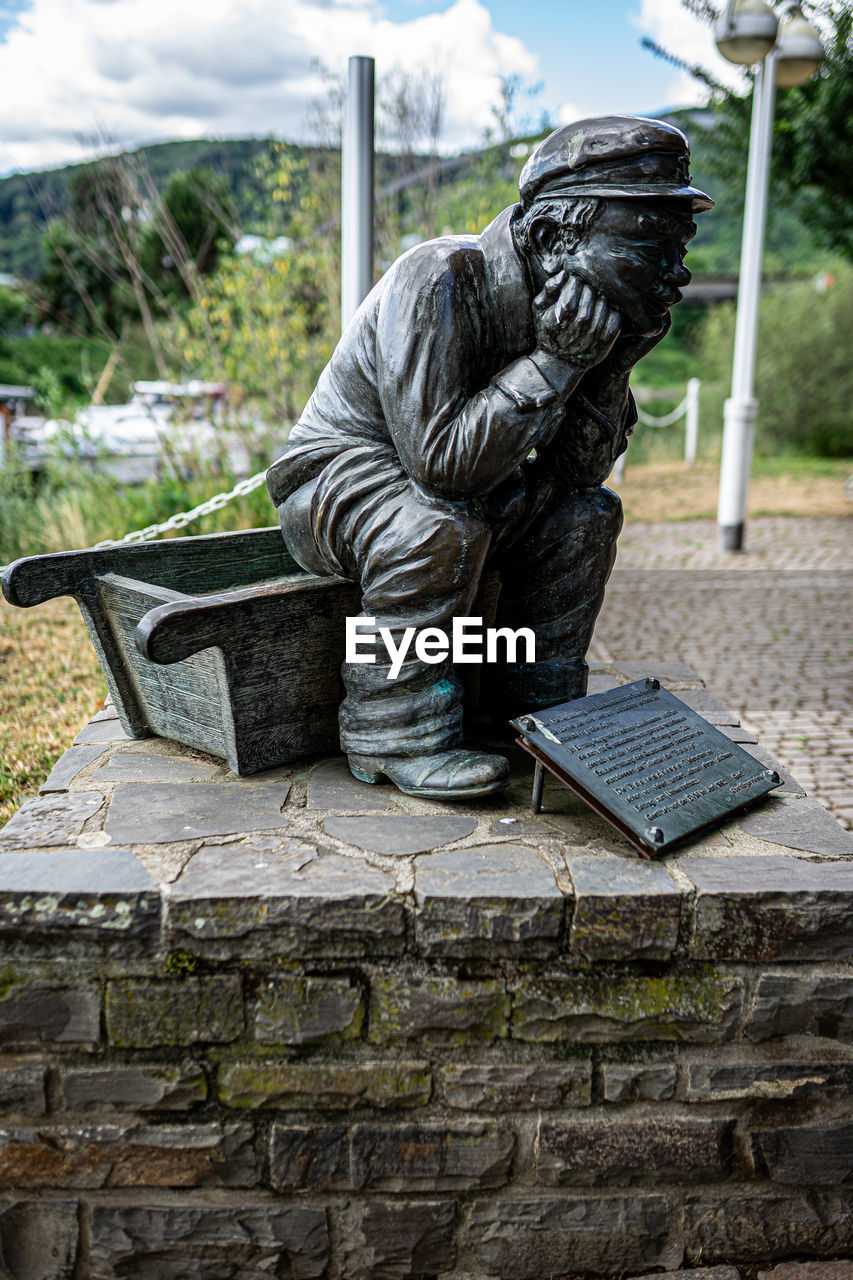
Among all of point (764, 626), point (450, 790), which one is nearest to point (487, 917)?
point (450, 790)

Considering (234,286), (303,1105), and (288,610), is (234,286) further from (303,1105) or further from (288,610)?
(303,1105)

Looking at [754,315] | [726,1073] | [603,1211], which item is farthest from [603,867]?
[754,315]

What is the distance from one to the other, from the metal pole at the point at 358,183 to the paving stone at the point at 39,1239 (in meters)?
3.12

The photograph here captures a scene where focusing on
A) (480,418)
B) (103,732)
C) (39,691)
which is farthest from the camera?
(39,691)

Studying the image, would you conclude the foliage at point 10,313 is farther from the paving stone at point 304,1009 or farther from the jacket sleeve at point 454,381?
the paving stone at point 304,1009

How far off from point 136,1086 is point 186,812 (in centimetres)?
58

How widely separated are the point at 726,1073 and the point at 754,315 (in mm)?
7091

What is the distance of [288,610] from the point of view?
255cm

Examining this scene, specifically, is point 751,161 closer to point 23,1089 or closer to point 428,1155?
point 428,1155

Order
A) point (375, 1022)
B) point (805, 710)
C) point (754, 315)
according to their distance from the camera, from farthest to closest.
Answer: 1. point (754, 315)
2. point (805, 710)
3. point (375, 1022)

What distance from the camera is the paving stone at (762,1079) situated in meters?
2.15

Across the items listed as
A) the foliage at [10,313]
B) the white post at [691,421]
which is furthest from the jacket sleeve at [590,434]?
the foliage at [10,313]

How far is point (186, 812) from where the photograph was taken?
2.41m

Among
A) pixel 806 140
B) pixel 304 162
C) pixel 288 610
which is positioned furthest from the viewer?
pixel 806 140
